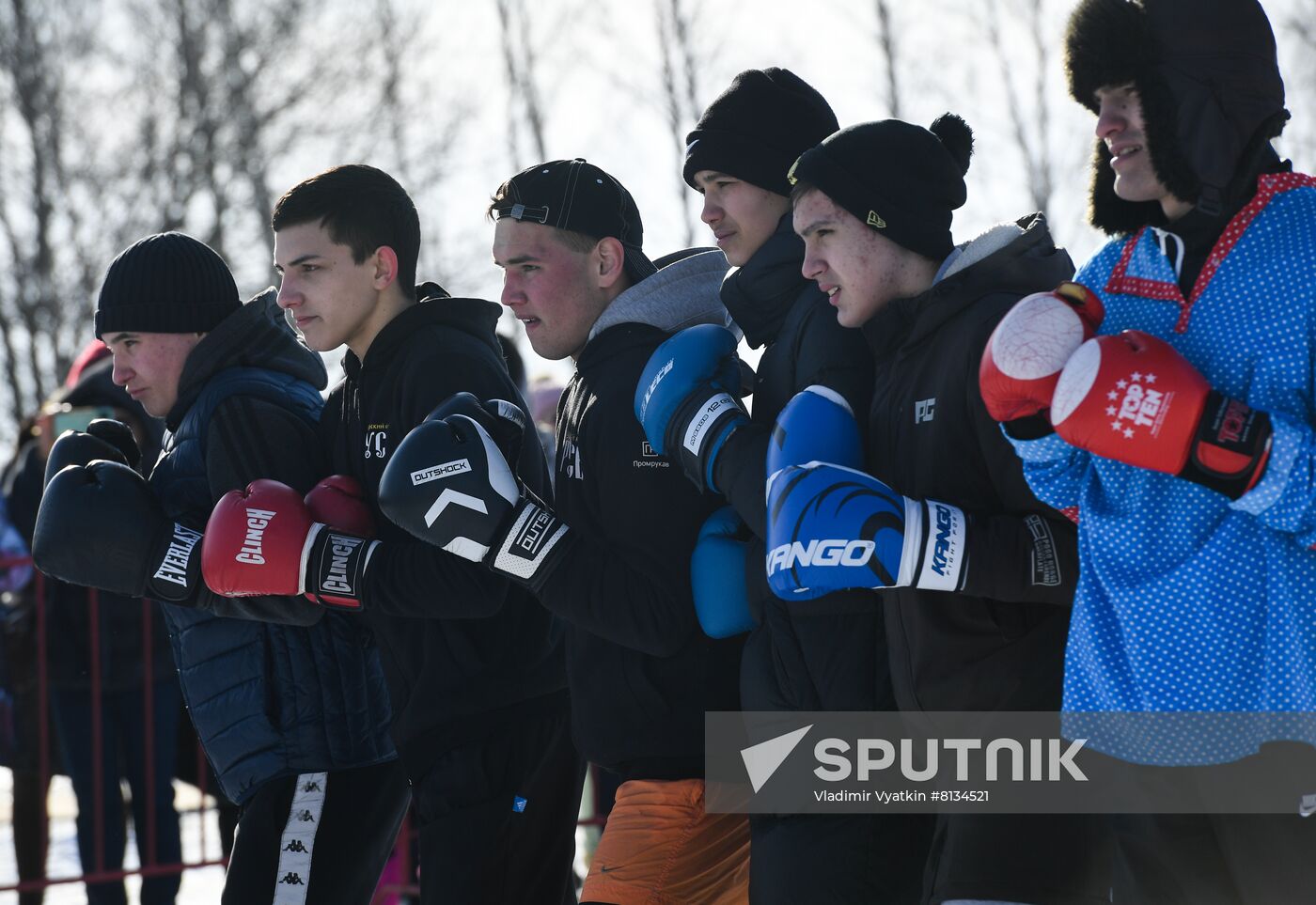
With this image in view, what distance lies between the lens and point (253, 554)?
3828mm

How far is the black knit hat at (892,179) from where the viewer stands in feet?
10.9

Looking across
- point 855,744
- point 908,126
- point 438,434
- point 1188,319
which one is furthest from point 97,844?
point 1188,319

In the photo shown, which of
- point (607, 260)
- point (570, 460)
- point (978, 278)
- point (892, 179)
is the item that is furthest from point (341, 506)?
point (978, 278)

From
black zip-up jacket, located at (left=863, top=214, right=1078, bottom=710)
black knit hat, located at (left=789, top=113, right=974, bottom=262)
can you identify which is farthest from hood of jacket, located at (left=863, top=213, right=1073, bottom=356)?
black knit hat, located at (left=789, top=113, right=974, bottom=262)

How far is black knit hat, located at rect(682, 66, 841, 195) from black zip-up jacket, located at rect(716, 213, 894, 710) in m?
0.24

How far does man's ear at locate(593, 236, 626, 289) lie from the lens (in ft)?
13.7

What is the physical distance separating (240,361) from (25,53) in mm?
16344

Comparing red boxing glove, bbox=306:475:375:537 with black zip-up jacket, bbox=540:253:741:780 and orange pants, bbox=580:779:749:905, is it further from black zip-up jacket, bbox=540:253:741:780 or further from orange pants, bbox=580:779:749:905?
orange pants, bbox=580:779:749:905

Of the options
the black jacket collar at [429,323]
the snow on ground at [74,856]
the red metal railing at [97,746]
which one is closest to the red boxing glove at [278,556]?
the black jacket collar at [429,323]

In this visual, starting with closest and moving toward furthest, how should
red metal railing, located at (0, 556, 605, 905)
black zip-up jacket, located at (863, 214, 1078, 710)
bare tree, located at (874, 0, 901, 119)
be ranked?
black zip-up jacket, located at (863, 214, 1078, 710) → red metal railing, located at (0, 556, 605, 905) → bare tree, located at (874, 0, 901, 119)

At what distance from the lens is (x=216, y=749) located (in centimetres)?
407

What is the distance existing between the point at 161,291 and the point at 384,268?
0.66 meters

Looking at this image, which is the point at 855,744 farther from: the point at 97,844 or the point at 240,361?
the point at 97,844

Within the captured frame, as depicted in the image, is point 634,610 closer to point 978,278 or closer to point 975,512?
point 975,512
